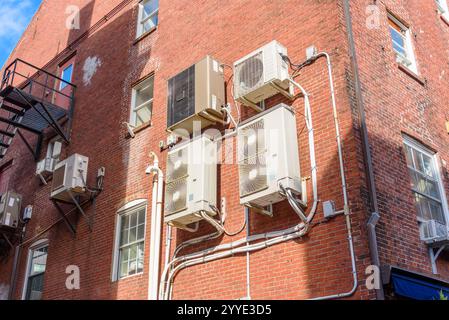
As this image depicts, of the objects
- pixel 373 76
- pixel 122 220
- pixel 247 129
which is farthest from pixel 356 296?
pixel 122 220

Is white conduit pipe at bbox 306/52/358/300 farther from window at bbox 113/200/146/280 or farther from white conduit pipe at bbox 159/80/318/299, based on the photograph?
window at bbox 113/200/146/280

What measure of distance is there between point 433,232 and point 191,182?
407 centimetres

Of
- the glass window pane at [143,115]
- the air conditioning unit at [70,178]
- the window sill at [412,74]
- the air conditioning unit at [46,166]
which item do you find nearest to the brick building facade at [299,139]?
the window sill at [412,74]

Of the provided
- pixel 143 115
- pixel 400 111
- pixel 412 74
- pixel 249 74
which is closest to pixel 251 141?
pixel 249 74

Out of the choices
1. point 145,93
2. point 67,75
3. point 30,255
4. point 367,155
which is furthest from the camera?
point 67,75

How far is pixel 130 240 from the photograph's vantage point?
11.1m

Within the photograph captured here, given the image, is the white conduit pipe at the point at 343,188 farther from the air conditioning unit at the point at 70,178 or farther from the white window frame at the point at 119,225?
the air conditioning unit at the point at 70,178

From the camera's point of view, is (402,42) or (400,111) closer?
(400,111)

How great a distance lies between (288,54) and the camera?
9508mm

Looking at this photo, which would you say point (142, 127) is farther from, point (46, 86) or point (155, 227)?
point (46, 86)

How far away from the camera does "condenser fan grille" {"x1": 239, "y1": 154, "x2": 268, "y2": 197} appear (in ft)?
26.3

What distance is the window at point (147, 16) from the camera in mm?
14107

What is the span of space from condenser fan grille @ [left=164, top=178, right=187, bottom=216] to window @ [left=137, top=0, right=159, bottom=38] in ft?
19.5

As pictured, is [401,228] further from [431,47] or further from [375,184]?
[431,47]
